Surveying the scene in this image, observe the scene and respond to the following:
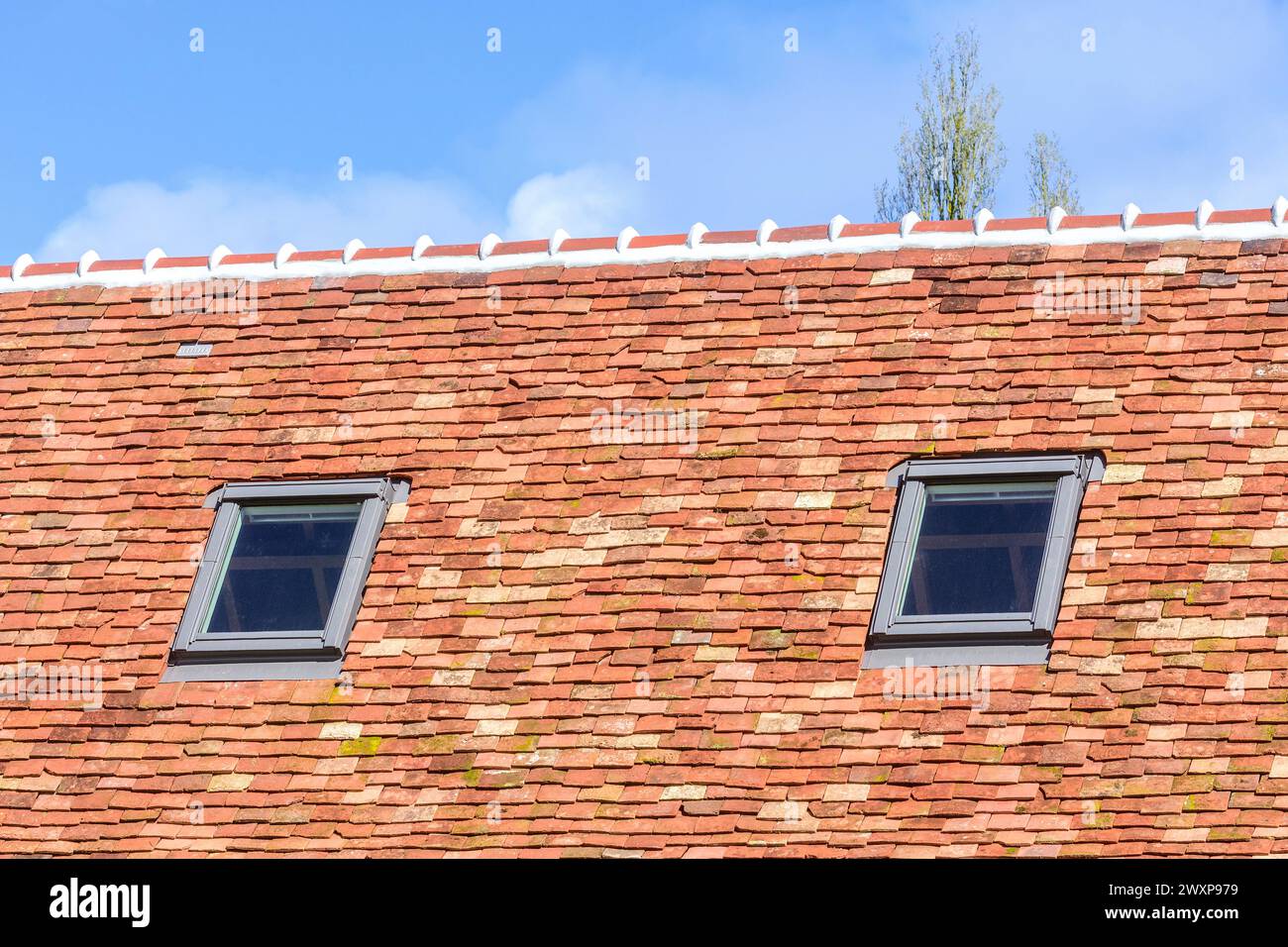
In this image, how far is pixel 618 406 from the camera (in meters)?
12.2

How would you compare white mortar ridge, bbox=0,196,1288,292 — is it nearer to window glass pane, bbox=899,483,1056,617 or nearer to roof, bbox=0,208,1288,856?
roof, bbox=0,208,1288,856

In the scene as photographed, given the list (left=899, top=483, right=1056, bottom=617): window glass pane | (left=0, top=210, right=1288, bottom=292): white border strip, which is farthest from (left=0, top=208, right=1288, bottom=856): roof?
(left=899, top=483, right=1056, bottom=617): window glass pane

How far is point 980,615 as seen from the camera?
1059cm

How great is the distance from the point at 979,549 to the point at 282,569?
413cm

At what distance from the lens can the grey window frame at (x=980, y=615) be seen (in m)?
10.4

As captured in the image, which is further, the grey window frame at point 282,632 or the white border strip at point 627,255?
the white border strip at point 627,255

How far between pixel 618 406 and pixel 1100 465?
300 cm

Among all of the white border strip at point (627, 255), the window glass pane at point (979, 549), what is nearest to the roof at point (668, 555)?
the white border strip at point (627, 255)

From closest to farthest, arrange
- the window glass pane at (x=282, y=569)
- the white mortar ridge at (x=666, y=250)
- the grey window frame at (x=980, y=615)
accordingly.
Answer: the grey window frame at (x=980, y=615) → the window glass pane at (x=282, y=569) → the white mortar ridge at (x=666, y=250)

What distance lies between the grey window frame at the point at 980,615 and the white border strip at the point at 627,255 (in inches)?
81.9

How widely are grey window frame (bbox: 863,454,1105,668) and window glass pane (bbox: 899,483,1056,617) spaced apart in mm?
58

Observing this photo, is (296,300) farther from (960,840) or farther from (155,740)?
(960,840)

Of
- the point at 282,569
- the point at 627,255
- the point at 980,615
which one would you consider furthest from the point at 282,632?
the point at 980,615

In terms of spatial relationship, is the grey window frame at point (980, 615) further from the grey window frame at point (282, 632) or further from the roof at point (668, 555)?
the grey window frame at point (282, 632)
